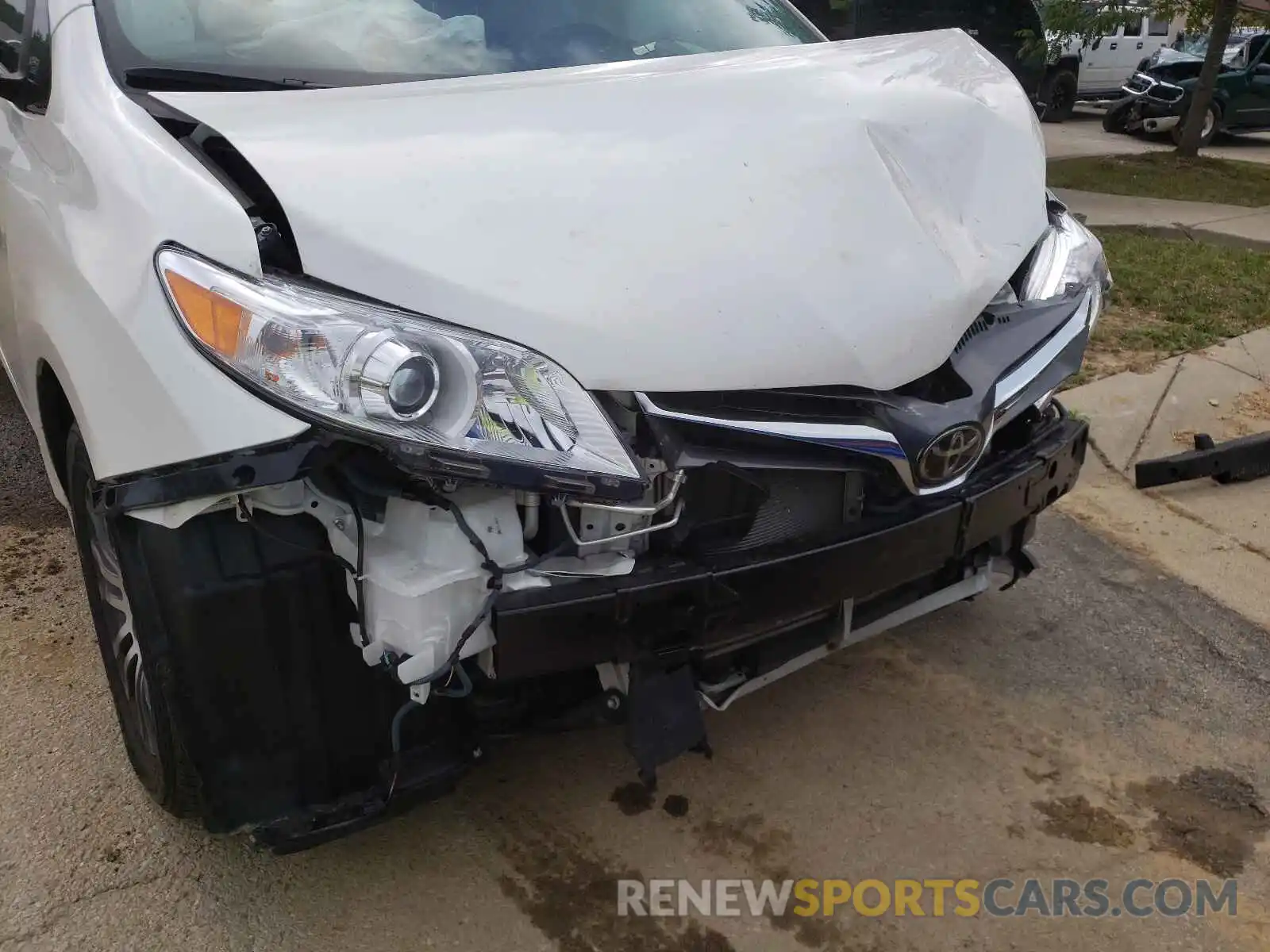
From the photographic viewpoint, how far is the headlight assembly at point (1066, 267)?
94.3 inches

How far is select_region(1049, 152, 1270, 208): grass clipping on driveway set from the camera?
958 centimetres

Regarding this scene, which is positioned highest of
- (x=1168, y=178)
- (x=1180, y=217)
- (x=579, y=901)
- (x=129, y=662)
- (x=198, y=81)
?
(x=198, y=81)

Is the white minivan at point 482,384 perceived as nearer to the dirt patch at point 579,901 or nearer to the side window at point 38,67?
the side window at point 38,67

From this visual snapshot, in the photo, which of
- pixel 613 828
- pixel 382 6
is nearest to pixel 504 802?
pixel 613 828

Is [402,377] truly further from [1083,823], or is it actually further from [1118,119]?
[1118,119]

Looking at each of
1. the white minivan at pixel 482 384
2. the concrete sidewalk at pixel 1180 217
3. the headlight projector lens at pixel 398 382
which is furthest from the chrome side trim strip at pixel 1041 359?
the concrete sidewalk at pixel 1180 217

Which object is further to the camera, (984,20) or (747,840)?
(984,20)

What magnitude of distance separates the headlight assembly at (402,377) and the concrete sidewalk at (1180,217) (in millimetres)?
6980

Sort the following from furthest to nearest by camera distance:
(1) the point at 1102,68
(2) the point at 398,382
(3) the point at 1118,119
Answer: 1. (1) the point at 1102,68
2. (3) the point at 1118,119
3. (2) the point at 398,382

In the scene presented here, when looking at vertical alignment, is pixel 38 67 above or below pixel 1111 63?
above

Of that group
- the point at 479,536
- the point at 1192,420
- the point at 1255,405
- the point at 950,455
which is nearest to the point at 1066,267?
the point at 950,455

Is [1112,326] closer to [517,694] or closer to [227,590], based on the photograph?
[517,694]

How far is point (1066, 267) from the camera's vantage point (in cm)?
249

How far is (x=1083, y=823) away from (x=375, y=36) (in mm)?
2391
